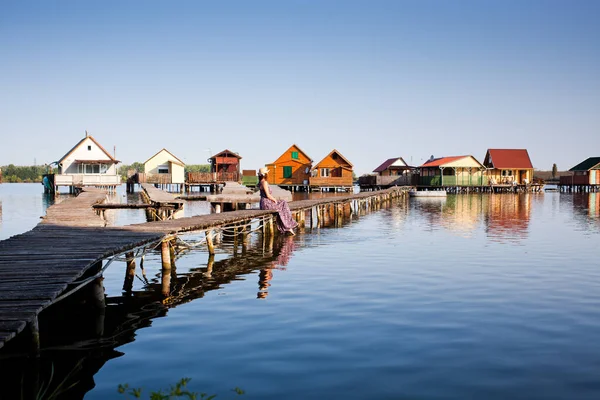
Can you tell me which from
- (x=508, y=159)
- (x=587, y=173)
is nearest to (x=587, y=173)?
(x=587, y=173)

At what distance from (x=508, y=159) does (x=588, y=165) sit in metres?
12.0

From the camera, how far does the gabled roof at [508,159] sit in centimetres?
7962

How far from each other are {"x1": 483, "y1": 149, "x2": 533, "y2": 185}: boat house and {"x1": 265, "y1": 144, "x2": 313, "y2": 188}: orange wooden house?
83.7 feet

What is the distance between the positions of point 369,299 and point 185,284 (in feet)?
15.1

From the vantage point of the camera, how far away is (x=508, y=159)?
80875 mm

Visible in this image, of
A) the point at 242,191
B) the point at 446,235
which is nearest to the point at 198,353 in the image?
the point at 446,235

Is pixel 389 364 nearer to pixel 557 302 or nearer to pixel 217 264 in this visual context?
pixel 557 302

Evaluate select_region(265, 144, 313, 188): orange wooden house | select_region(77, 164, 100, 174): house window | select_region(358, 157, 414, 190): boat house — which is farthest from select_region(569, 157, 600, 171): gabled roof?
select_region(77, 164, 100, 174): house window

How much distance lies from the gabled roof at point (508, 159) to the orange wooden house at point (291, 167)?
26.1 meters

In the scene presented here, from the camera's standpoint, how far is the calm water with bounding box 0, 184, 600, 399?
284 inches

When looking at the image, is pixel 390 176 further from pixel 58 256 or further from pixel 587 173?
pixel 58 256

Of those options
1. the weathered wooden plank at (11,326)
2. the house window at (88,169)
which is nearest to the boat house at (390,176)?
the house window at (88,169)

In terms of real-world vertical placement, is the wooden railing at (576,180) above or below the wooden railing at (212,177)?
below

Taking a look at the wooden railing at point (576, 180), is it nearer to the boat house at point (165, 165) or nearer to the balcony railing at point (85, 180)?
the boat house at point (165, 165)
